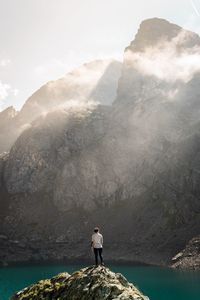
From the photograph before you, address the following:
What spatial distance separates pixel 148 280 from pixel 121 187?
83.5 metres

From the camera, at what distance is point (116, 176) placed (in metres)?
180

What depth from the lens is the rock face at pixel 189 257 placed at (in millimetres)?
115319

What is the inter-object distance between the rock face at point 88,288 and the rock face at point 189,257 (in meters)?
86.8

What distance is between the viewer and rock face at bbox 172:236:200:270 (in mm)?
115319

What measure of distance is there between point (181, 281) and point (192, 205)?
6307 cm

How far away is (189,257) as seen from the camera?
12038cm

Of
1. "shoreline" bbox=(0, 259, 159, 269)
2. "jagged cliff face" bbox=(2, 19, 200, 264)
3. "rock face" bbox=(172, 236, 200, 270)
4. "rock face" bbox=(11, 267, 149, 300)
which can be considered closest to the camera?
"rock face" bbox=(11, 267, 149, 300)

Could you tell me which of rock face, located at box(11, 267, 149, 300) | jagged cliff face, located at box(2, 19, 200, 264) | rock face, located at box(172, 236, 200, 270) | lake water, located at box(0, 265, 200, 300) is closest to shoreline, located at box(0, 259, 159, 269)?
jagged cliff face, located at box(2, 19, 200, 264)

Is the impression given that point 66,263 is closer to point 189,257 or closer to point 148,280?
point 189,257

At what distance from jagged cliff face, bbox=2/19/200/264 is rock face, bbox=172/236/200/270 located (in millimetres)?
6991

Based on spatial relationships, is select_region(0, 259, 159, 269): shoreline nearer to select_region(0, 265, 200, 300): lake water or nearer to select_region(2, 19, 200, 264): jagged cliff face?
select_region(2, 19, 200, 264): jagged cliff face

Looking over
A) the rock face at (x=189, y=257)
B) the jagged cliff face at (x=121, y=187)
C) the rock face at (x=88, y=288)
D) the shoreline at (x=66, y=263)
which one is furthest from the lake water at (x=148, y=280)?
the rock face at (x=88, y=288)

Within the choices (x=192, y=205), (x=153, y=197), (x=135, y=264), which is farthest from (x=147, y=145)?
(x=135, y=264)

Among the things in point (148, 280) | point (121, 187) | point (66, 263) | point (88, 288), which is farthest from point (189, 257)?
point (88, 288)
